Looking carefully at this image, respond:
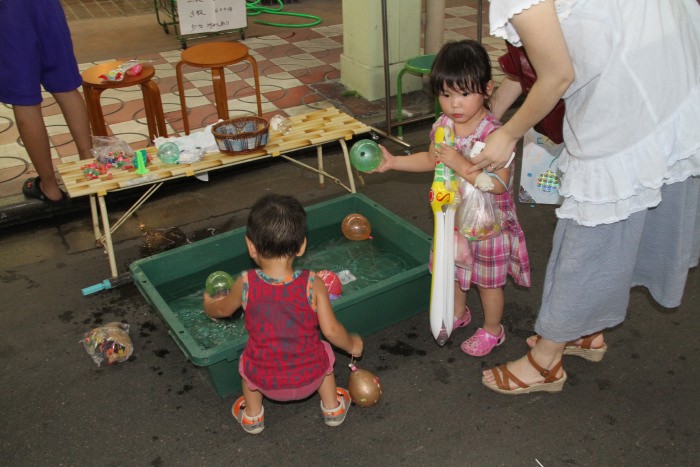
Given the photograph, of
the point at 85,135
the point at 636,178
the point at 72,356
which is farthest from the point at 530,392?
the point at 85,135

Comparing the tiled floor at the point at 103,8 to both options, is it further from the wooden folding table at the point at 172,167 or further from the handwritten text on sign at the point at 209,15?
the wooden folding table at the point at 172,167

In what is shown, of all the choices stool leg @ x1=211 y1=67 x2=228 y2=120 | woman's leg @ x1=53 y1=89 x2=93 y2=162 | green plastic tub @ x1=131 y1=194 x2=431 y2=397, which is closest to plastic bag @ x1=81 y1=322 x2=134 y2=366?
green plastic tub @ x1=131 y1=194 x2=431 y2=397

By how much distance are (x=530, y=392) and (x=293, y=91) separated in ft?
12.6

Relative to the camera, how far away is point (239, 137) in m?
3.40

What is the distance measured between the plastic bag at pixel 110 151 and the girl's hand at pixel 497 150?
207 cm

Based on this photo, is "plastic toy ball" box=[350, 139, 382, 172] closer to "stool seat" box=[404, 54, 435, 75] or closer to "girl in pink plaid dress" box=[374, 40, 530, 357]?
"girl in pink plaid dress" box=[374, 40, 530, 357]

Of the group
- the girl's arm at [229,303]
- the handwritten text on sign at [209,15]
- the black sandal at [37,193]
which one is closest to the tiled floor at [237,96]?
the black sandal at [37,193]

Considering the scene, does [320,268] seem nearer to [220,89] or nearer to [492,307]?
[492,307]

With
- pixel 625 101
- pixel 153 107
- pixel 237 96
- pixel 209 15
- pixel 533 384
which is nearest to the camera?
pixel 625 101

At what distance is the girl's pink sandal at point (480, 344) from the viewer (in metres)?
2.81

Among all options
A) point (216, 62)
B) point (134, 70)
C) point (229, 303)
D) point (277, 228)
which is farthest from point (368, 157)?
point (134, 70)

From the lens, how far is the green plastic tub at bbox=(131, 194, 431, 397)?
2.63 m

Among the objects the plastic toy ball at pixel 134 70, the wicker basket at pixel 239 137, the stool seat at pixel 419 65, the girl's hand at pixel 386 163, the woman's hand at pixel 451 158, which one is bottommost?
the wicker basket at pixel 239 137

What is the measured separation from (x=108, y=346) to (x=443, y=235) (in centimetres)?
153
